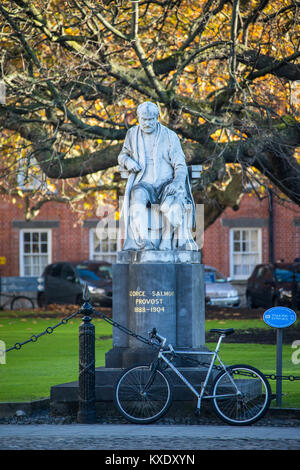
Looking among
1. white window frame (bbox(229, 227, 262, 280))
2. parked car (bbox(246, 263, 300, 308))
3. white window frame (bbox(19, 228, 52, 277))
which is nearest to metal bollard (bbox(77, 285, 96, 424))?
parked car (bbox(246, 263, 300, 308))

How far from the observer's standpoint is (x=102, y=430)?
9.66m

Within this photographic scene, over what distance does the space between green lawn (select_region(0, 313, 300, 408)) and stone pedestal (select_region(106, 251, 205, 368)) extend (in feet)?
4.49

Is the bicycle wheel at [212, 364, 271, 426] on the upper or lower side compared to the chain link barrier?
lower

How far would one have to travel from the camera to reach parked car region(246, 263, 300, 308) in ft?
94.1

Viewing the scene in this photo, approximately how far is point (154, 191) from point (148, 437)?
392 centimetres

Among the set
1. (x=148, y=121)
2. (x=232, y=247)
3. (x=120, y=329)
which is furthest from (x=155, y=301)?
(x=232, y=247)

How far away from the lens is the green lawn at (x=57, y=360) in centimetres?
1277

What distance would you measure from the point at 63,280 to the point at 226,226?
10.5 metres

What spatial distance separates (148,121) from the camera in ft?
39.5

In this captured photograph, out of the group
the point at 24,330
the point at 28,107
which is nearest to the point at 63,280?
the point at 24,330

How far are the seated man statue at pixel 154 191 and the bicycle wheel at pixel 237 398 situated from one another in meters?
2.12

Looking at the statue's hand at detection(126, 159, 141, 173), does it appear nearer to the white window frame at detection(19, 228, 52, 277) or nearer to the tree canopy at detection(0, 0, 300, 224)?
the tree canopy at detection(0, 0, 300, 224)

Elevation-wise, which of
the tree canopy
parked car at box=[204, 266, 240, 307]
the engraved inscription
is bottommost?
parked car at box=[204, 266, 240, 307]

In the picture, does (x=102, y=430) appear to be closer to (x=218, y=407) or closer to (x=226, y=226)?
(x=218, y=407)
